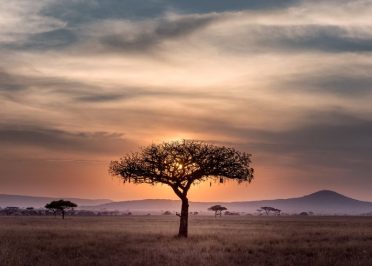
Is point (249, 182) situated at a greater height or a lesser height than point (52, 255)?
greater

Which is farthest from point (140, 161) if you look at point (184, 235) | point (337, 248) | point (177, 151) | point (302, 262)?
point (302, 262)

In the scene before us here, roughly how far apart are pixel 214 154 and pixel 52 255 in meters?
24.8

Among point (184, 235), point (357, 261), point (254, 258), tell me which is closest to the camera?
point (357, 261)

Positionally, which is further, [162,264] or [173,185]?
[173,185]

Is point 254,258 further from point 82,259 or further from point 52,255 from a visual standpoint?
point 52,255

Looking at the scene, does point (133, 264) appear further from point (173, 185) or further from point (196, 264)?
point (173, 185)

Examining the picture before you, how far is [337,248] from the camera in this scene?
133 ft

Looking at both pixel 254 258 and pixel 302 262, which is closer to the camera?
pixel 302 262

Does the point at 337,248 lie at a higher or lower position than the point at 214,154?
lower

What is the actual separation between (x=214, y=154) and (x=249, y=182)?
487 centimetres

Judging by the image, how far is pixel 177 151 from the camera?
56562mm

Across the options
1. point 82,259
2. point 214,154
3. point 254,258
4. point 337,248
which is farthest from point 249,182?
point 82,259

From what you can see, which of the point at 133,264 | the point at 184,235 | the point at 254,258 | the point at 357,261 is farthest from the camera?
the point at 184,235

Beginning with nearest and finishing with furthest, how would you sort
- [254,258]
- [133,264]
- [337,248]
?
[133,264], [254,258], [337,248]
